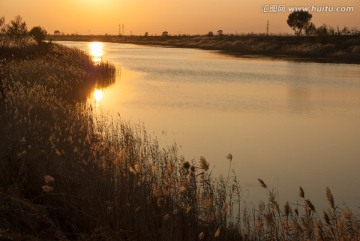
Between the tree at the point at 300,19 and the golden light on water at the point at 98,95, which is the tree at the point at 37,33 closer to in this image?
the golden light on water at the point at 98,95

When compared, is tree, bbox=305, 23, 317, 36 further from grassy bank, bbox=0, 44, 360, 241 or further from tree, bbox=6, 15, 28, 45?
grassy bank, bbox=0, 44, 360, 241

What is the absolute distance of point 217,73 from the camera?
3934 centimetres

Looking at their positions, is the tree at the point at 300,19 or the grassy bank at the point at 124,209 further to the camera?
the tree at the point at 300,19

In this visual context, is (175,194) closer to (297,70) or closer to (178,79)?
(178,79)

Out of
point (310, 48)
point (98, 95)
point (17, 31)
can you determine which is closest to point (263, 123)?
point (98, 95)

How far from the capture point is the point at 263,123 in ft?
59.2

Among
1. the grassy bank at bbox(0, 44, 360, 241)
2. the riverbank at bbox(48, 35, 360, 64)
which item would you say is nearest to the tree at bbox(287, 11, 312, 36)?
the riverbank at bbox(48, 35, 360, 64)

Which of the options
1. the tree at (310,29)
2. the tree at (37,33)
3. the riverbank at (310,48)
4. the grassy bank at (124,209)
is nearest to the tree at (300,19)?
the tree at (310,29)

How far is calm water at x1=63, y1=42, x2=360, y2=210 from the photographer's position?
11055mm

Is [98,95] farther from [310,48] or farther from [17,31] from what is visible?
[310,48]

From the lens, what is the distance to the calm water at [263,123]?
11.1 meters

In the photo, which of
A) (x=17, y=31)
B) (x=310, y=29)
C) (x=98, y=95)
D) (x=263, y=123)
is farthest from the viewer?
(x=310, y=29)

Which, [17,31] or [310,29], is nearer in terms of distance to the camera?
[17,31]

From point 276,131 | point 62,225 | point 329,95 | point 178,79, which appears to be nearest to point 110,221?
point 62,225
